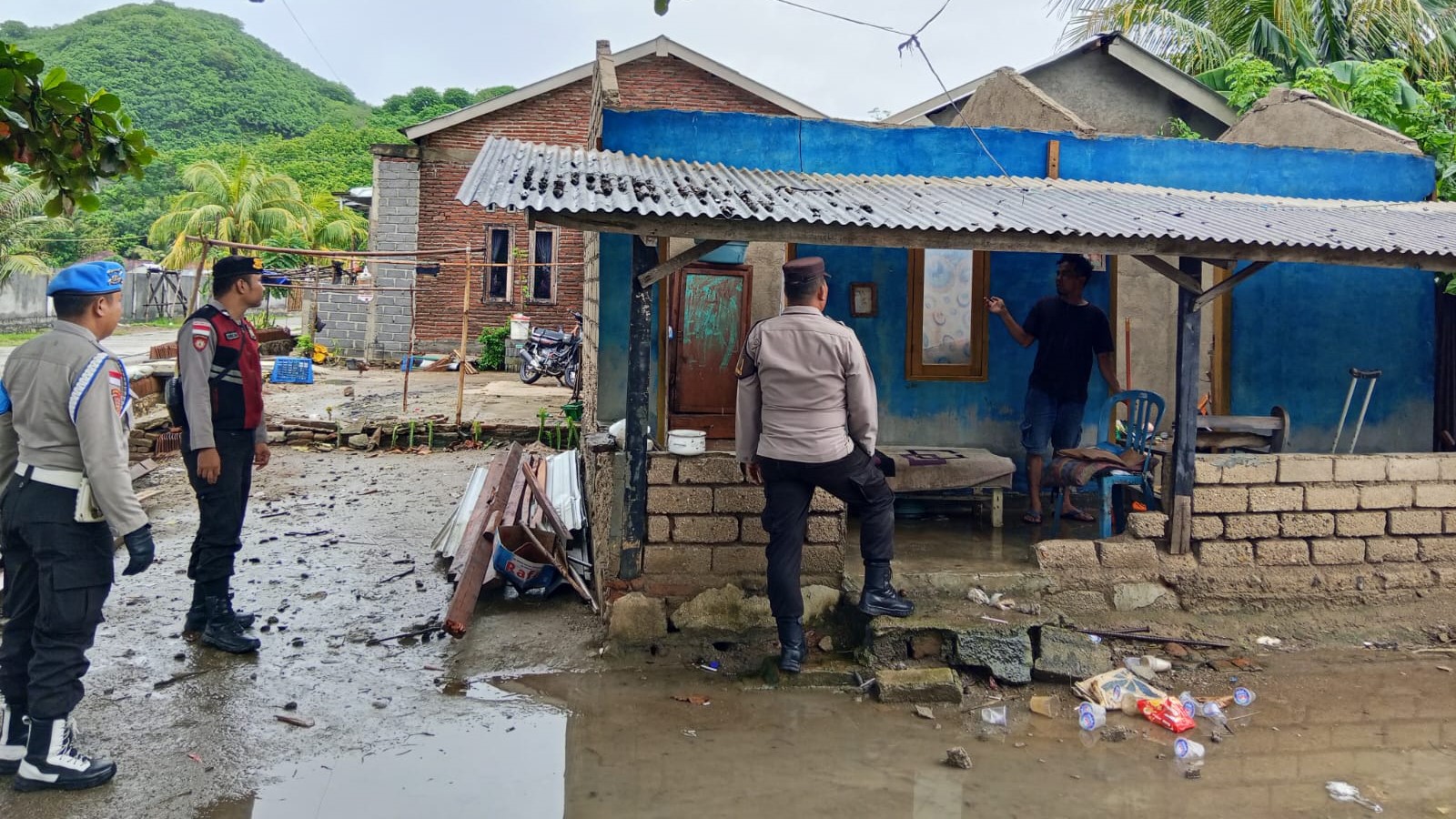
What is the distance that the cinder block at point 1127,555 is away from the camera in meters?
5.99

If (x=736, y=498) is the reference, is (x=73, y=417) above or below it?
above

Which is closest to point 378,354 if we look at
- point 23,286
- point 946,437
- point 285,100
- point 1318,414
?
point 23,286

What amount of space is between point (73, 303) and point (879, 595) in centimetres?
389

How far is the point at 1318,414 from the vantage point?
27.6 feet

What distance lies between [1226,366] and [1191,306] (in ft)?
8.95

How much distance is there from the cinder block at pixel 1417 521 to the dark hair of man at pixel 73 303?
23.7 feet

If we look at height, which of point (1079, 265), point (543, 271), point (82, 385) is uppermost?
point (543, 271)

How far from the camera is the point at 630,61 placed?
20.1 m

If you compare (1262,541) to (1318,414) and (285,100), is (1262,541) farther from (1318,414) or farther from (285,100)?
(285,100)

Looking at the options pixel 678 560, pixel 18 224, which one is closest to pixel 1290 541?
pixel 678 560

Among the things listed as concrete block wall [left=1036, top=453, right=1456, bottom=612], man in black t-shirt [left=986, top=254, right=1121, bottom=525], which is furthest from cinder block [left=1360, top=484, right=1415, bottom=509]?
man in black t-shirt [left=986, top=254, right=1121, bottom=525]

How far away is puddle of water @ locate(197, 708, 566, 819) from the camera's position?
12.6 ft

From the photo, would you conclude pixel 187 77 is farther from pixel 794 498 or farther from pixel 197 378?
pixel 794 498

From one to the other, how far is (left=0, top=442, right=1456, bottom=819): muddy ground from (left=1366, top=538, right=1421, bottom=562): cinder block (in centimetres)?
32
